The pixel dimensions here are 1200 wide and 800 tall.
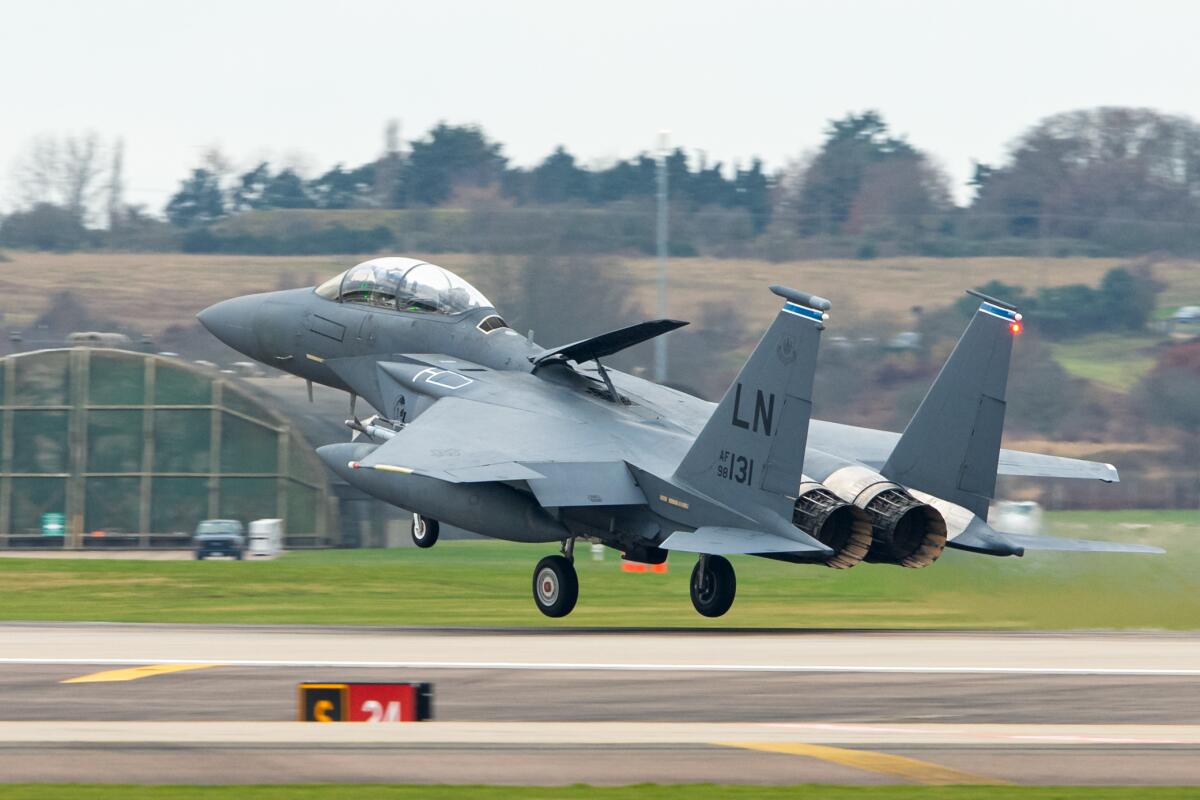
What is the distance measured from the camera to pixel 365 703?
14219 mm

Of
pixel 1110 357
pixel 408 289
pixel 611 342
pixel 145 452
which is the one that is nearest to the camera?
pixel 611 342

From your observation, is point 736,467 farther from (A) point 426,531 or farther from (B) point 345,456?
(A) point 426,531

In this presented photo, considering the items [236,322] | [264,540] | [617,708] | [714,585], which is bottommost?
[264,540]

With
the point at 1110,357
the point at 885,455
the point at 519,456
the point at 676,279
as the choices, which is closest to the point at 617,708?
the point at 519,456

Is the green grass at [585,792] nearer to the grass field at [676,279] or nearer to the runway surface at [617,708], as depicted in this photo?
the runway surface at [617,708]

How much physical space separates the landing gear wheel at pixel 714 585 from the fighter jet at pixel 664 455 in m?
0.02

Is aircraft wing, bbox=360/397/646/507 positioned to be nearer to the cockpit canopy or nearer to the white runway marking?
the cockpit canopy

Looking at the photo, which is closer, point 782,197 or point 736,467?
point 736,467

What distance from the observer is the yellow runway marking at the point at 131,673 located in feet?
55.8

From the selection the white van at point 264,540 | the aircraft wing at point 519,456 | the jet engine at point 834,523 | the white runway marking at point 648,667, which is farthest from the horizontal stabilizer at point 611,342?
the white van at point 264,540

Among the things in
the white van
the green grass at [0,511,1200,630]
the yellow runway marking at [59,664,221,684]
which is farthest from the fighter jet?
the white van

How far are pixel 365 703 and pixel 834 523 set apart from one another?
9366 mm

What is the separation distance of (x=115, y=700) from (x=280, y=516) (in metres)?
A: 30.6

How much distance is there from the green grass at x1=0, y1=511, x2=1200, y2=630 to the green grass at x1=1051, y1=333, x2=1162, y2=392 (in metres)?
35.9
